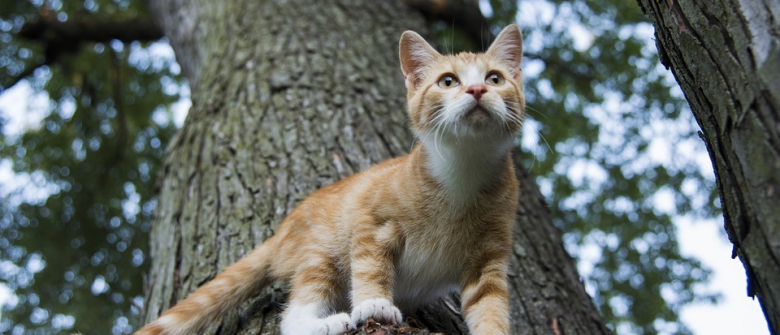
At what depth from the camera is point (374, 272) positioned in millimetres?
2582

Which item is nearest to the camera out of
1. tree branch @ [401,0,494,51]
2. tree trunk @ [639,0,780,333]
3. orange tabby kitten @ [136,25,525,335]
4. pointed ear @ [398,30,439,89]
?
A: tree trunk @ [639,0,780,333]

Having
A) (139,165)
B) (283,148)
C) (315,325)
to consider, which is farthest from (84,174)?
(315,325)

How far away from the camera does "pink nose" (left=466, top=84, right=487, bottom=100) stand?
261 centimetres

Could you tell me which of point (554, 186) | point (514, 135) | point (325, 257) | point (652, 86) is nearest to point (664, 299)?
point (554, 186)

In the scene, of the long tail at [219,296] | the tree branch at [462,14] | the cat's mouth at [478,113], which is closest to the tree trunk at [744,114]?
the cat's mouth at [478,113]

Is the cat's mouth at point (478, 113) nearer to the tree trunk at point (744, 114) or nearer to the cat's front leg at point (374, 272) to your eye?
the cat's front leg at point (374, 272)

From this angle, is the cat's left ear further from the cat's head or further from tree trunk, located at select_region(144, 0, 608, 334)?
tree trunk, located at select_region(144, 0, 608, 334)

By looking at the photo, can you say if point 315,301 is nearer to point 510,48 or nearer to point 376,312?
point 376,312

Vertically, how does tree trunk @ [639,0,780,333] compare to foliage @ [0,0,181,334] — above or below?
below

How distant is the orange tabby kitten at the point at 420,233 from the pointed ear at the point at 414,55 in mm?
178

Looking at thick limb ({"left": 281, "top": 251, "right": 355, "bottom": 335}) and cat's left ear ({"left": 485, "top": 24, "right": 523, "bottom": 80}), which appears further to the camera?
cat's left ear ({"left": 485, "top": 24, "right": 523, "bottom": 80})

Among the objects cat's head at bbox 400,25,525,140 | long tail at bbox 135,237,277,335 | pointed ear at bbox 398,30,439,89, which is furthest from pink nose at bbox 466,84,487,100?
long tail at bbox 135,237,277,335

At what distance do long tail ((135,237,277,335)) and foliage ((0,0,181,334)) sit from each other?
3.40 metres

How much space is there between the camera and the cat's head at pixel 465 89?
2.63 m
